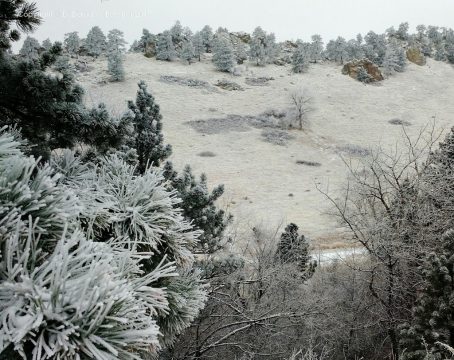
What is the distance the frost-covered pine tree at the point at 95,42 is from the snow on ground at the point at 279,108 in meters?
7.15

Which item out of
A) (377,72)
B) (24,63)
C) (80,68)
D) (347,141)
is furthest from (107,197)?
(377,72)

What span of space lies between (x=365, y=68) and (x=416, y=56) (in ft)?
61.6

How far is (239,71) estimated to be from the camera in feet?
234

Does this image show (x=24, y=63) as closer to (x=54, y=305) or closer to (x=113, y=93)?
(x=54, y=305)

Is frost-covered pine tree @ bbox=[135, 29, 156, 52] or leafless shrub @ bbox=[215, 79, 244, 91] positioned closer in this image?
leafless shrub @ bbox=[215, 79, 244, 91]

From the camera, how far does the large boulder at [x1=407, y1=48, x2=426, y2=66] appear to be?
81.0 metres

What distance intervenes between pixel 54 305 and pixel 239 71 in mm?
72736

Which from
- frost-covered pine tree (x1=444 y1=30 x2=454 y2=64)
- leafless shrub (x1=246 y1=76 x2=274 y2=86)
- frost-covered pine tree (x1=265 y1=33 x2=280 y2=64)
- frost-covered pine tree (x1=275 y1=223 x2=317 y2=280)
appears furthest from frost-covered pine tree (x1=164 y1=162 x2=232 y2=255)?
frost-covered pine tree (x1=444 y1=30 x2=454 y2=64)

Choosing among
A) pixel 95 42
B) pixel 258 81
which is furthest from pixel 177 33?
pixel 258 81

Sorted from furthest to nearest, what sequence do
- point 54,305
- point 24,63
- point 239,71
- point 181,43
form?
point 181,43 < point 239,71 < point 24,63 < point 54,305

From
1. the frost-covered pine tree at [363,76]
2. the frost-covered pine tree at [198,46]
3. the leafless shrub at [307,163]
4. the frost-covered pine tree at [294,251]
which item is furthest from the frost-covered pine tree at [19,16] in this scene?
the frost-covered pine tree at [198,46]

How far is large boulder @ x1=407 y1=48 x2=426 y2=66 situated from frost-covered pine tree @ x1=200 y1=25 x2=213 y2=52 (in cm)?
4267

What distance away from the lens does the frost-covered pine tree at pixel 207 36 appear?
86.4 m

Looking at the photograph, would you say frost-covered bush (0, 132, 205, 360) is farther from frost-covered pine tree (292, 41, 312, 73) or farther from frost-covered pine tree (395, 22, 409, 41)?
frost-covered pine tree (395, 22, 409, 41)
